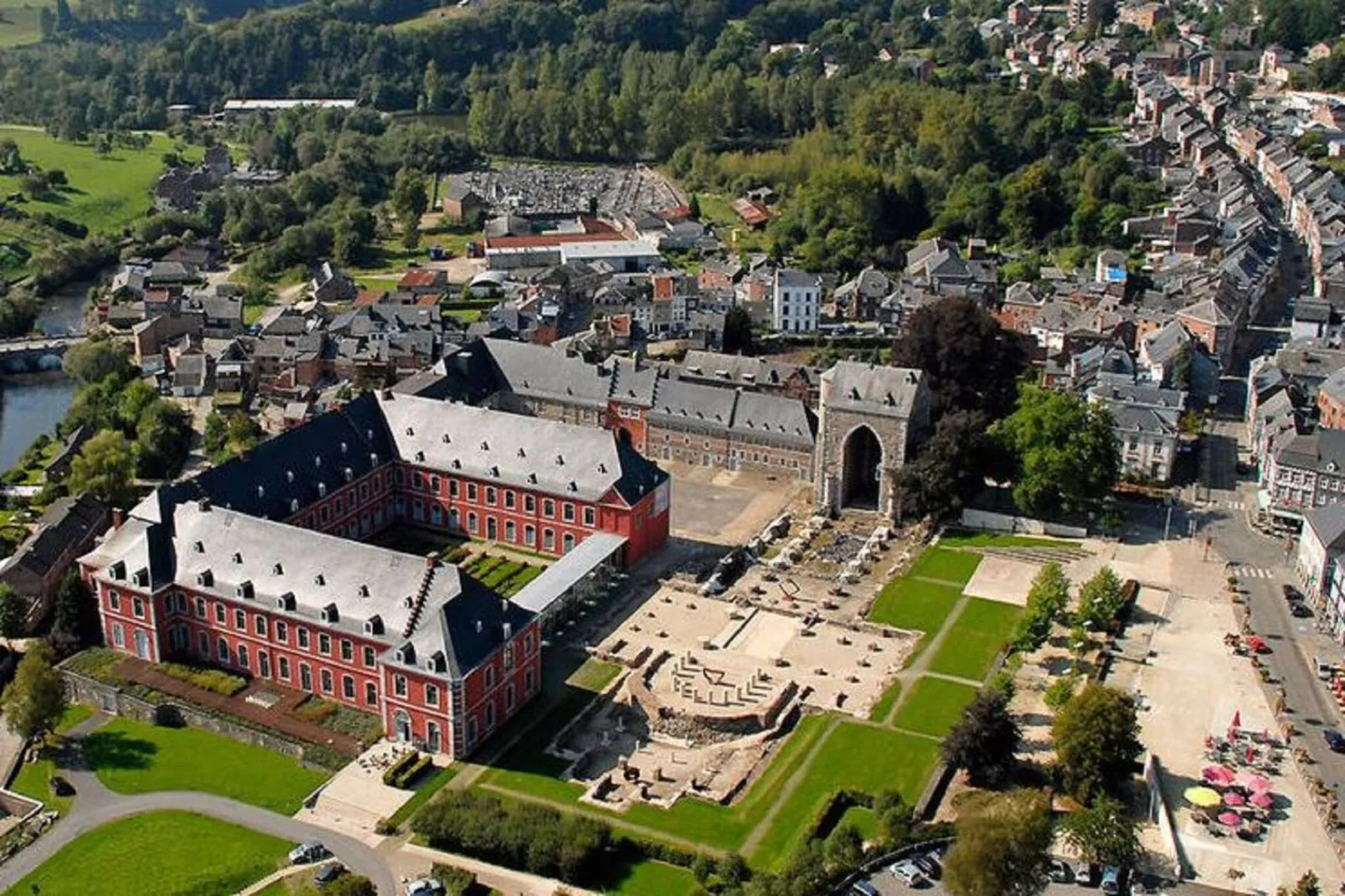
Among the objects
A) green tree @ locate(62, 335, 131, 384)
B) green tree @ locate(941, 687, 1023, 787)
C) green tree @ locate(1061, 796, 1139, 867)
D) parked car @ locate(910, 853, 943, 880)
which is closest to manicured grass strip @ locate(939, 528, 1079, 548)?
green tree @ locate(941, 687, 1023, 787)

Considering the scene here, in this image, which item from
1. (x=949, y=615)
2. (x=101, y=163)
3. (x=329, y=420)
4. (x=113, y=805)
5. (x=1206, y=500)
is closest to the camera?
(x=113, y=805)

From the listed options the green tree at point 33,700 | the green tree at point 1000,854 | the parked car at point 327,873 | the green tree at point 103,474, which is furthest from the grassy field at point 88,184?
the green tree at point 1000,854

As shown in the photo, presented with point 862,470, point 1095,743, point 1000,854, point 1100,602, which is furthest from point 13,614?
point 1100,602

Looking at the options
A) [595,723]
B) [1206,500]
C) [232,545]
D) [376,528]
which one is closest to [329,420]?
[376,528]

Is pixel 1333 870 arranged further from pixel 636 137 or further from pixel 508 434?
pixel 636 137

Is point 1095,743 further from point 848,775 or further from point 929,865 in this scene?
point 848,775

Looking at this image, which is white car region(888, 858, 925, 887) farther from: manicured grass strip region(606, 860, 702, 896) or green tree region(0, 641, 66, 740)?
green tree region(0, 641, 66, 740)
